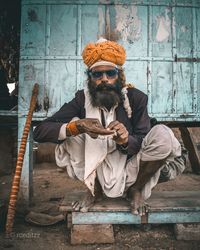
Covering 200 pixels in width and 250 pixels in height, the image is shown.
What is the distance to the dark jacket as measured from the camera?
2.96 m

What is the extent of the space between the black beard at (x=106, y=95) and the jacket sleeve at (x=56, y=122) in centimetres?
19

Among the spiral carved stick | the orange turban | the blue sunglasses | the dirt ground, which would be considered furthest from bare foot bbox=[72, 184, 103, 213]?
the orange turban

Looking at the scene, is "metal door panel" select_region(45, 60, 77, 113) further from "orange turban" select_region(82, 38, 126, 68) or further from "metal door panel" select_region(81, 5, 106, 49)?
"orange turban" select_region(82, 38, 126, 68)

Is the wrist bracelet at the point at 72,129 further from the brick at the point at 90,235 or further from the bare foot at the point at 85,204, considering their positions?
the brick at the point at 90,235

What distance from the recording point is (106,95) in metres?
3.16

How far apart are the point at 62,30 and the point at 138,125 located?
209 cm

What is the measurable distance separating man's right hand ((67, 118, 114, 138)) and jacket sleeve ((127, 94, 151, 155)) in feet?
0.99

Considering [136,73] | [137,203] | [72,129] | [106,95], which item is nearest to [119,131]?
[72,129]

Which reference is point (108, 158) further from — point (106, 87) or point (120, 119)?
point (106, 87)

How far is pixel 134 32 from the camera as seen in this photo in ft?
14.4

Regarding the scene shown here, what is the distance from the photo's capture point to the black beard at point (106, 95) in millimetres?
3156

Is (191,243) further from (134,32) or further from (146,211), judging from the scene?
(134,32)

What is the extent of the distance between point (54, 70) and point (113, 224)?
232 centimetres

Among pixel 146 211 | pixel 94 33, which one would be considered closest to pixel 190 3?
pixel 94 33
